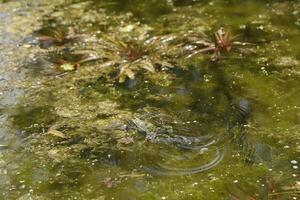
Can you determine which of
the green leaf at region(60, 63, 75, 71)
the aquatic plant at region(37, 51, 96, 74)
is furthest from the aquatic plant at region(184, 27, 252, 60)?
the green leaf at region(60, 63, 75, 71)

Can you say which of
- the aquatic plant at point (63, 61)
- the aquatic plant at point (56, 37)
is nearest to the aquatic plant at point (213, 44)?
the aquatic plant at point (63, 61)

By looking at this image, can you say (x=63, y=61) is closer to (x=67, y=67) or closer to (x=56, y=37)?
(x=67, y=67)

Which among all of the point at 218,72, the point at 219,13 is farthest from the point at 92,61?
the point at 219,13

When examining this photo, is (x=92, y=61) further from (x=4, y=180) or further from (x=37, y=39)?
(x=4, y=180)

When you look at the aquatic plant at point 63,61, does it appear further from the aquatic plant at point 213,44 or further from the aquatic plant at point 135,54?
the aquatic plant at point 213,44

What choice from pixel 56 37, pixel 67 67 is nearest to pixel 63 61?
pixel 67 67

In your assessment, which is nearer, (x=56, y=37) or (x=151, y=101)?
(x=151, y=101)
